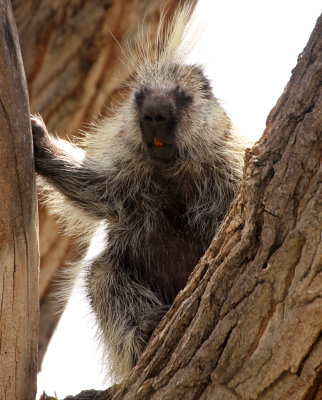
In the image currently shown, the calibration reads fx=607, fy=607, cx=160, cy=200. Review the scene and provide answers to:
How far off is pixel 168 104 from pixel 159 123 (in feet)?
0.29

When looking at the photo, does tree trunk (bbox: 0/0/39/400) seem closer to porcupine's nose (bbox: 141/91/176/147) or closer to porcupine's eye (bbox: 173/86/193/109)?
porcupine's nose (bbox: 141/91/176/147)

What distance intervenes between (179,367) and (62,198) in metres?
1.48

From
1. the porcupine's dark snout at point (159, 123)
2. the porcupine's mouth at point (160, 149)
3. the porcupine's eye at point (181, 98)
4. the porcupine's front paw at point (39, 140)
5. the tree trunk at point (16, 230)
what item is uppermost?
the porcupine's eye at point (181, 98)

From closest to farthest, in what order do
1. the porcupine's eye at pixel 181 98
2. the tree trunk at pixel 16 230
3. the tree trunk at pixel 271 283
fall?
the tree trunk at pixel 271 283, the tree trunk at pixel 16 230, the porcupine's eye at pixel 181 98

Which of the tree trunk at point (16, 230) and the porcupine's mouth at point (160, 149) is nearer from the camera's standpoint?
the tree trunk at point (16, 230)

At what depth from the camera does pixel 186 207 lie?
262cm

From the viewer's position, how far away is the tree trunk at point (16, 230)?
1.75 m

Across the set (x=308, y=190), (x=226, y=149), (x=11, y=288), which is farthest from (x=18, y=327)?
(x=226, y=149)

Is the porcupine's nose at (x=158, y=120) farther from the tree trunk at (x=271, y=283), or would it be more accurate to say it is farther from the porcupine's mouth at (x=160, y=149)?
the tree trunk at (x=271, y=283)

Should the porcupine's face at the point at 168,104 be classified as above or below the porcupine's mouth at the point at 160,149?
above

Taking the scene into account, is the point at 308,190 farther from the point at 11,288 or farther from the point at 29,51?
the point at 29,51

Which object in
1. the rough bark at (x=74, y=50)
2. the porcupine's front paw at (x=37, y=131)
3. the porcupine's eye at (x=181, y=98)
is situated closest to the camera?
the porcupine's front paw at (x=37, y=131)

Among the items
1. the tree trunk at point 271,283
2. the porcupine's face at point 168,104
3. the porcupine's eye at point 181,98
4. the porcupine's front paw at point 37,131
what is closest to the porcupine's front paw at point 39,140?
the porcupine's front paw at point 37,131

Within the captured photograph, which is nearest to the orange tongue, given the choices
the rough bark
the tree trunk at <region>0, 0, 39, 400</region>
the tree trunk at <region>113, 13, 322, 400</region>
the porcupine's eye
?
the porcupine's eye
